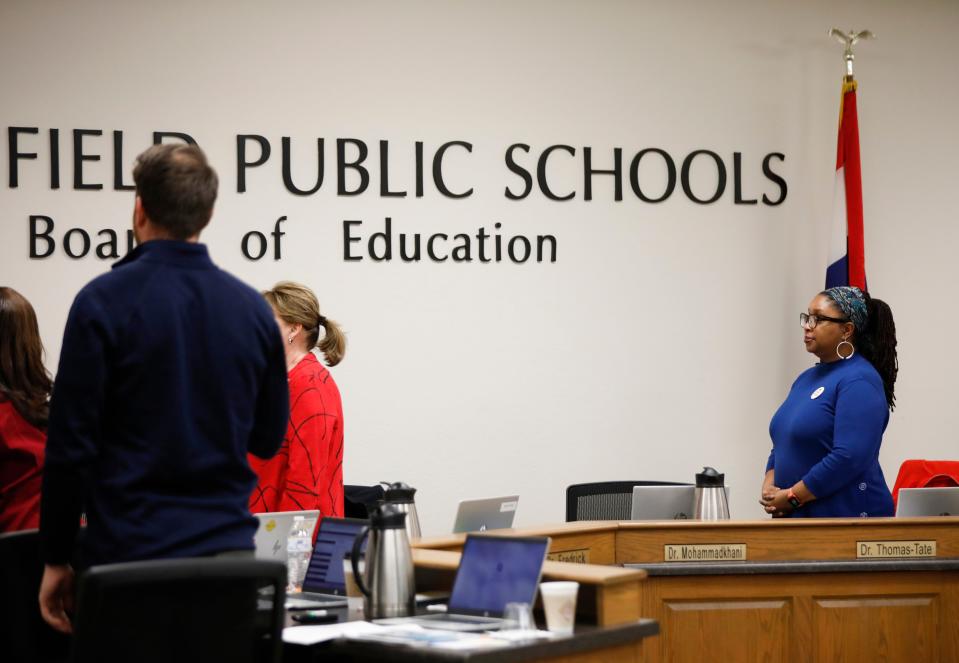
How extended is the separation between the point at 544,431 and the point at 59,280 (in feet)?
7.26

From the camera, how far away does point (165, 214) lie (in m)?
2.11

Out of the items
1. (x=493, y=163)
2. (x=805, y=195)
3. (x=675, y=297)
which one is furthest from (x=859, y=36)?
(x=493, y=163)

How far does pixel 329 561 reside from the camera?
2.98 m

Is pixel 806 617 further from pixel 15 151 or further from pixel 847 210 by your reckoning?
pixel 15 151

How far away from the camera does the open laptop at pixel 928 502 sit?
4129 millimetres

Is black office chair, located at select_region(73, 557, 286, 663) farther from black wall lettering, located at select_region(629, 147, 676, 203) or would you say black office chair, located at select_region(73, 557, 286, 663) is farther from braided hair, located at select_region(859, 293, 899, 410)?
black wall lettering, located at select_region(629, 147, 676, 203)

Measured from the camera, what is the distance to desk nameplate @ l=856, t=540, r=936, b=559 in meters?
3.91

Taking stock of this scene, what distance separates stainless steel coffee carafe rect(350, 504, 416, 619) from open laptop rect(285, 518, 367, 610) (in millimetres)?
276

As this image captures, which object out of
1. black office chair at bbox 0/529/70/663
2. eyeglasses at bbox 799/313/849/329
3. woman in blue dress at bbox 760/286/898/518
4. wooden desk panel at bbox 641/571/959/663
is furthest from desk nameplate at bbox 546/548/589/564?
black office chair at bbox 0/529/70/663

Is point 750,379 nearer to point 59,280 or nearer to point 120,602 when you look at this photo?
A: point 59,280

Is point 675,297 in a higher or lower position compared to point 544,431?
higher

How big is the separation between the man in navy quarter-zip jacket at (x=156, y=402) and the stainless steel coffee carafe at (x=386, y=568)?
0.55m

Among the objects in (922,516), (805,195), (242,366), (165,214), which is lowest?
(922,516)

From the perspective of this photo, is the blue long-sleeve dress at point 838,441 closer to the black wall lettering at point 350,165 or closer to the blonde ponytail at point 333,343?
the blonde ponytail at point 333,343
